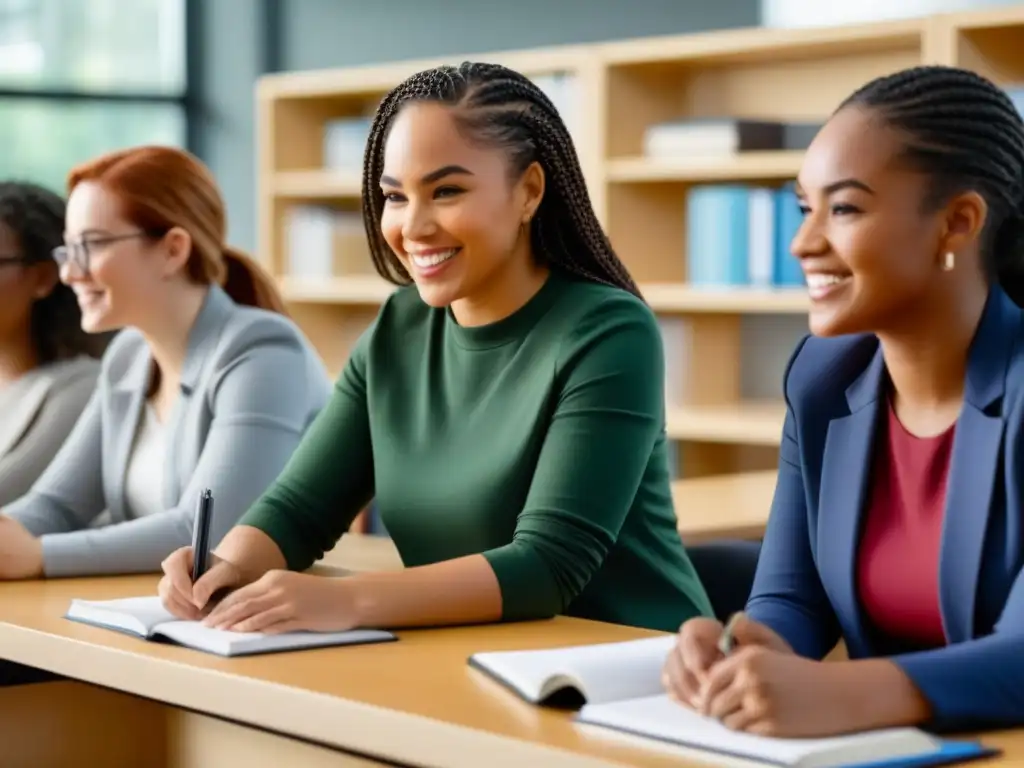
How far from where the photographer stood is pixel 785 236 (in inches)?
198

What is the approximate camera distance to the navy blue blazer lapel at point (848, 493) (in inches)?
69.1

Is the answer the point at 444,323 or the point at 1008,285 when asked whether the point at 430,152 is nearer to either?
the point at 444,323

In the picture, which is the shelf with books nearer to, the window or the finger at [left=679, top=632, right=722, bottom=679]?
the window

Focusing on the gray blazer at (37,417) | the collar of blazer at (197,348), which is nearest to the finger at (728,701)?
the collar of blazer at (197,348)

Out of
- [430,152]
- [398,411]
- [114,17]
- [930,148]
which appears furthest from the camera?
[114,17]

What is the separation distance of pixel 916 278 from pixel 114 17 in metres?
6.06

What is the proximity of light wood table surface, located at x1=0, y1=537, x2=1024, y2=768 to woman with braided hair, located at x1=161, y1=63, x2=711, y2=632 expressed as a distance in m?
0.11

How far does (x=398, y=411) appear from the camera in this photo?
7.43 ft

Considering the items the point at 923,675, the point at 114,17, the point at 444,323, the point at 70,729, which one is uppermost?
the point at 114,17

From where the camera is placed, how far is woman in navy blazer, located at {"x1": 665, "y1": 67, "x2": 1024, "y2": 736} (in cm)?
155

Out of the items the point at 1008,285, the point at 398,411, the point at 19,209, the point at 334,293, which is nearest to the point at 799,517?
the point at 1008,285

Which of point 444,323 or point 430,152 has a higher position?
point 430,152

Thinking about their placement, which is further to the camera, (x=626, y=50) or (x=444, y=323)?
(x=626, y=50)

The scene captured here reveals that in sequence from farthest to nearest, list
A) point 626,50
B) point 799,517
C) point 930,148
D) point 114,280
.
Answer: point 626,50
point 114,280
point 799,517
point 930,148
